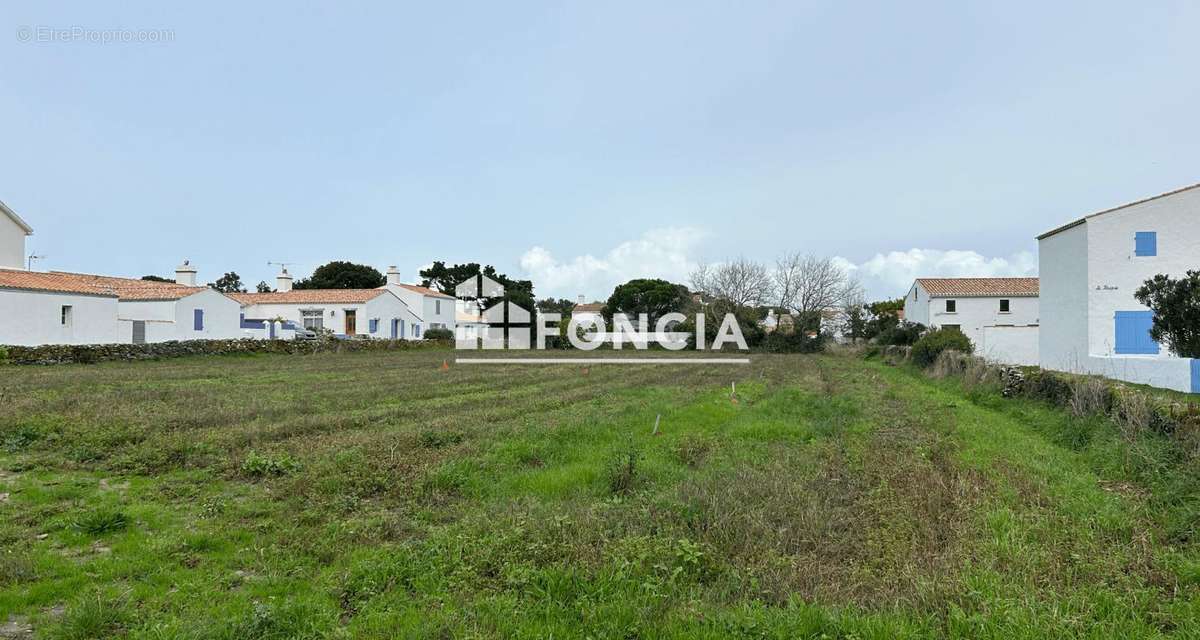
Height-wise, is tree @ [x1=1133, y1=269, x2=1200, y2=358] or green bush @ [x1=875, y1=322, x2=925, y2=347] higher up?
tree @ [x1=1133, y1=269, x2=1200, y2=358]

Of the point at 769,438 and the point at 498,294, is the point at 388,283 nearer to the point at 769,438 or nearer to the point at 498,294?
the point at 498,294

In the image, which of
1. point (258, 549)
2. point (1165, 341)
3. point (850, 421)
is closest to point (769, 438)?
point (850, 421)

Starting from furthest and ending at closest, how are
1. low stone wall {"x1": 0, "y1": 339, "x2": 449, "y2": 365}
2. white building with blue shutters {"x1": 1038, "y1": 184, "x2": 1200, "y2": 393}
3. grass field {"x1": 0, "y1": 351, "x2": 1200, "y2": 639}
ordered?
low stone wall {"x1": 0, "y1": 339, "x2": 449, "y2": 365}
white building with blue shutters {"x1": 1038, "y1": 184, "x2": 1200, "y2": 393}
grass field {"x1": 0, "y1": 351, "x2": 1200, "y2": 639}

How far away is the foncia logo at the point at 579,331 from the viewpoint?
158 feet

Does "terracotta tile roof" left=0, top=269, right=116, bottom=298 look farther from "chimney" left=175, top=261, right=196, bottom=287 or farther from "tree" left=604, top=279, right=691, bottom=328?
"tree" left=604, top=279, right=691, bottom=328

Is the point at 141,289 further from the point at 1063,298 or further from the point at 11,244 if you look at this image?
the point at 1063,298

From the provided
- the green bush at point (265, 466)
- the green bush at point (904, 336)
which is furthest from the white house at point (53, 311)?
the green bush at point (904, 336)

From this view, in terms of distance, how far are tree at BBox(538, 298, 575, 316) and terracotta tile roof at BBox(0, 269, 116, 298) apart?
3796 centimetres

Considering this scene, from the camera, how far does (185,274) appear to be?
3853 centimetres

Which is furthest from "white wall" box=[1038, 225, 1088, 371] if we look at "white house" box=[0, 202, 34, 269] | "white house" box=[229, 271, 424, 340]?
"white house" box=[0, 202, 34, 269]

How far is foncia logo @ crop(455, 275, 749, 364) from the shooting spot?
48125mm

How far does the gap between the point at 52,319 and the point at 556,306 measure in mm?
52294

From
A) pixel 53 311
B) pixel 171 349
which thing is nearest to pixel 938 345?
pixel 171 349

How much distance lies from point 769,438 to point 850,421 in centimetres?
228
